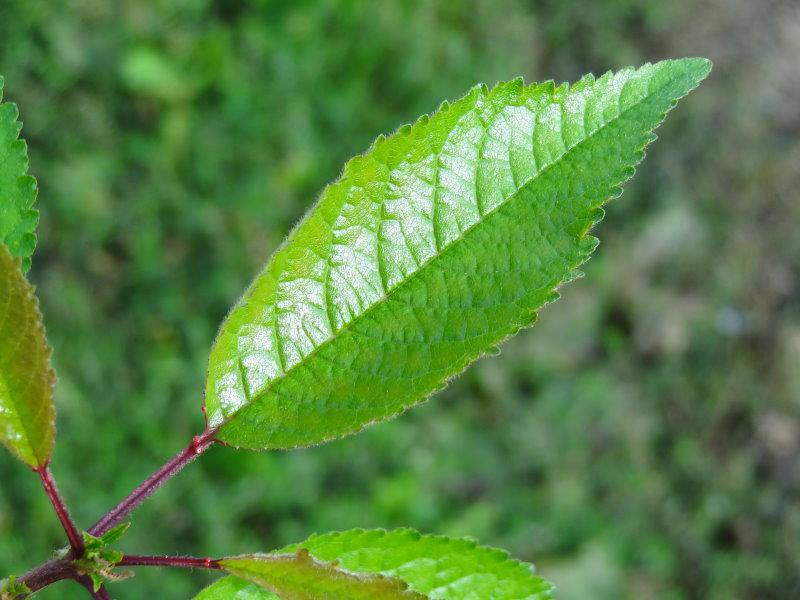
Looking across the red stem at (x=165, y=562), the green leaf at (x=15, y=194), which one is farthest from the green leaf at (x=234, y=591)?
the green leaf at (x=15, y=194)

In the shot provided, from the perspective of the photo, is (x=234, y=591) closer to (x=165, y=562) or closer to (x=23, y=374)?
(x=165, y=562)

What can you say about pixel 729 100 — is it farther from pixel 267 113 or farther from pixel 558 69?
pixel 267 113

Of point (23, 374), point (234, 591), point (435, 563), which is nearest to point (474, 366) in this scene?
point (435, 563)

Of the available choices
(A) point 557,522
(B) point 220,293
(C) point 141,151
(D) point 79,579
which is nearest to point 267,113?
(C) point 141,151

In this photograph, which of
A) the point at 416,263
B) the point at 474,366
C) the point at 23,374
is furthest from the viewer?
the point at 474,366

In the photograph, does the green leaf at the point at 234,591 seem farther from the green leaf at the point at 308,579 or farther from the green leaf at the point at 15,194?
the green leaf at the point at 15,194
